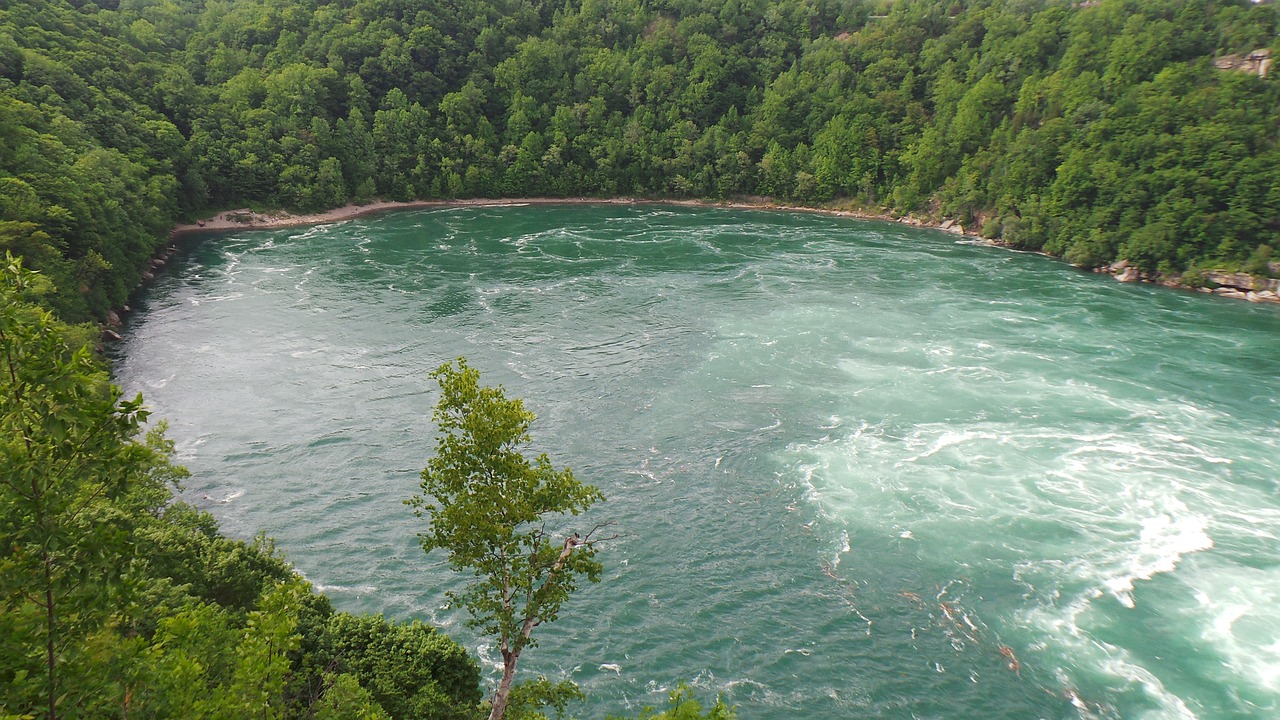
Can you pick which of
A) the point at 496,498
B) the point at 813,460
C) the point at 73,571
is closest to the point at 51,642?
the point at 73,571

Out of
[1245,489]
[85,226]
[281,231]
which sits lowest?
[281,231]

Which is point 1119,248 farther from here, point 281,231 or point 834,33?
point 281,231

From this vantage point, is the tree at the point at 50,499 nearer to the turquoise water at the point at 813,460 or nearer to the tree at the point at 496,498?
the tree at the point at 496,498

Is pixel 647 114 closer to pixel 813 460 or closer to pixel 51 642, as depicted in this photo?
pixel 813 460

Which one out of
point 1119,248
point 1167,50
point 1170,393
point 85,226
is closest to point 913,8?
point 1167,50

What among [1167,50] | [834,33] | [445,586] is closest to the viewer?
[445,586]

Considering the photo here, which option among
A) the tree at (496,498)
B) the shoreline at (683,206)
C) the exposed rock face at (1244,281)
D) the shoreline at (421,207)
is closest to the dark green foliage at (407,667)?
the tree at (496,498)
